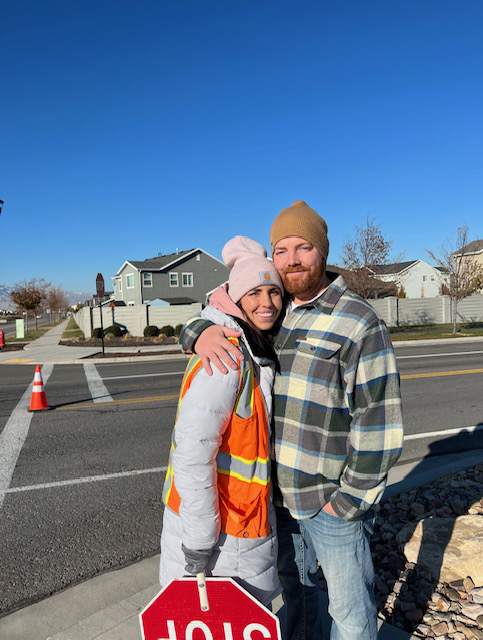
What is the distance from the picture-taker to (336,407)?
1.91m

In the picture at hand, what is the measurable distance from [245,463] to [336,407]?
417 mm

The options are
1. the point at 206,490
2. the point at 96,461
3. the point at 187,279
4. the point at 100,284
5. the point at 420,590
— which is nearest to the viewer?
the point at 206,490

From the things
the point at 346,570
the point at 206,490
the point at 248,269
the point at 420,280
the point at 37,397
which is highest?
the point at 420,280

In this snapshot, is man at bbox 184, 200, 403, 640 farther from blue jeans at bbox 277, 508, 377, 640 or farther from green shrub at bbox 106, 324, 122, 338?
green shrub at bbox 106, 324, 122, 338

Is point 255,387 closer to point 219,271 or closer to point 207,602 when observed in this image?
point 207,602

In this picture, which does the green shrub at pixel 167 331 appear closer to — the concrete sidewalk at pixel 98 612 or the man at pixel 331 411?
the concrete sidewalk at pixel 98 612

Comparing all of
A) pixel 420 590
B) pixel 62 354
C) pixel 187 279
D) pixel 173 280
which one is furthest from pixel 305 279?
pixel 187 279

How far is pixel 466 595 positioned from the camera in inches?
115

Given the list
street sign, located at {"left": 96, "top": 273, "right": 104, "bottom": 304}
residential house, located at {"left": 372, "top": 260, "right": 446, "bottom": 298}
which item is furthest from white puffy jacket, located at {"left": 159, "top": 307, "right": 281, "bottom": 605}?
residential house, located at {"left": 372, "top": 260, "right": 446, "bottom": 298}

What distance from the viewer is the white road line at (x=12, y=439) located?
5281 millimetres

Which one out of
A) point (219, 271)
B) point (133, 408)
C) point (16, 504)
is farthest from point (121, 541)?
point (219, 271)

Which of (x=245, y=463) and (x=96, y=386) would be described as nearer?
(x=245, y=463)

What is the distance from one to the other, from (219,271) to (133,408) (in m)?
39.1

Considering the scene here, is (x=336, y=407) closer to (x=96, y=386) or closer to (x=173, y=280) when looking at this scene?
(x=96, y=386)
